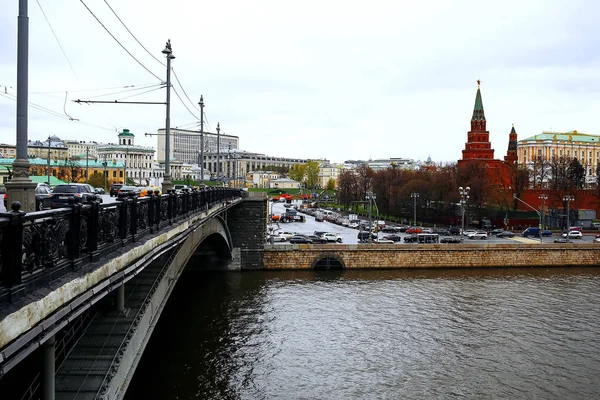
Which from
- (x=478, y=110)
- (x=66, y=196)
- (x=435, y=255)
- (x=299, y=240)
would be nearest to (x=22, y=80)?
(x=66, y=196)

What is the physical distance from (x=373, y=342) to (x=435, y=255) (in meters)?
17.0

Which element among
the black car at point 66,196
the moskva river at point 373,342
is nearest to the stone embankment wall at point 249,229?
the moskva river at point 373,342

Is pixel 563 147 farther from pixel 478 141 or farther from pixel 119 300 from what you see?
pixel 119 300

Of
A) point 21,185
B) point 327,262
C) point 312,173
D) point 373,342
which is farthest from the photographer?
point 312,173

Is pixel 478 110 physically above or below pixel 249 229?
above

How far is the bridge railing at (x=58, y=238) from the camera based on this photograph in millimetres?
4117

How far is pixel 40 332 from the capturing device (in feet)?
13.9

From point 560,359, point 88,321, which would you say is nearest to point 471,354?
point 560,359

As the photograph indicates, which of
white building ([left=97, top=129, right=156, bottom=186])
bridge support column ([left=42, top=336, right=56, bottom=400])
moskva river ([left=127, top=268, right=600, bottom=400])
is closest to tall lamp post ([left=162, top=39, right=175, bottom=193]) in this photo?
moskva river ([left=127, top=268, right=600, bottom=400])

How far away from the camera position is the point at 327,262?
3322 cm

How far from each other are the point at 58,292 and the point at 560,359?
1699 cm

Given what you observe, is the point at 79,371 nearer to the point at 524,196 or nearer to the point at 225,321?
the point at 225,321

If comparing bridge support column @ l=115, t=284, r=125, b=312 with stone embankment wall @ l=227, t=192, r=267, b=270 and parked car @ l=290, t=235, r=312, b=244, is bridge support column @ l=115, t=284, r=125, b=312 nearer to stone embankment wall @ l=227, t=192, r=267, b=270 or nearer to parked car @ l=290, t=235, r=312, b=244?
stone embankment wall @ l=227, t=192, r=267, b=270

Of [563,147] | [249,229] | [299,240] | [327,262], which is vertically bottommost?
[327,262]
